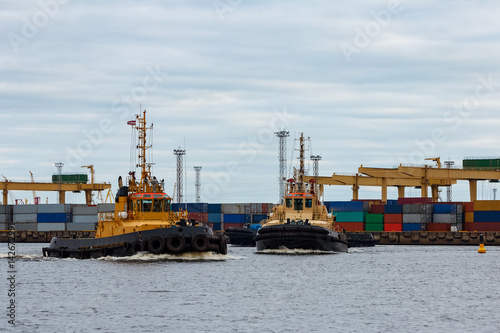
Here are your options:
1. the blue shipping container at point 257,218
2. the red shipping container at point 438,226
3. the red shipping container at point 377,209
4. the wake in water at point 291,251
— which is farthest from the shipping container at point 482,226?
the wake in water at point 291,251

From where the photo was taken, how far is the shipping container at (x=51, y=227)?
11225cm

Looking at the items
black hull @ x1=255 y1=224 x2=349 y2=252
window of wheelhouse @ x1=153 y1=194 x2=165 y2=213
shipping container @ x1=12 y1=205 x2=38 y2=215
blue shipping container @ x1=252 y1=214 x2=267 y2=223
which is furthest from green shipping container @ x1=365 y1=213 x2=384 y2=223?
window of wheelhouse @ x1=153 y1=194 x2=165 y2=213

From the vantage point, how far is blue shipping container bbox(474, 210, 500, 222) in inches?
3831

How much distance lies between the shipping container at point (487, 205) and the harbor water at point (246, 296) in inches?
1744

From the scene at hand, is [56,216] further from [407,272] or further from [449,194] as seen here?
[407,272]

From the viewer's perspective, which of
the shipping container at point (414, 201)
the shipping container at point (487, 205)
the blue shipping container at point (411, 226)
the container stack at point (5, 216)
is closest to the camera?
the shipping container at point (487, 205)

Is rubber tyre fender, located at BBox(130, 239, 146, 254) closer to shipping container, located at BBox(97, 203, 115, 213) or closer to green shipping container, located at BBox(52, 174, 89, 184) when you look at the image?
shipping container, located at BBox(97, 203, 115, 213)

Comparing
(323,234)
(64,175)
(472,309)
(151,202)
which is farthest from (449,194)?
(472,309)

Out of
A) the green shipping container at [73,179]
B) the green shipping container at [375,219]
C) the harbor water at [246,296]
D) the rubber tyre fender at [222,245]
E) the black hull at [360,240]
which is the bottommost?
the harbor water at [246,296]

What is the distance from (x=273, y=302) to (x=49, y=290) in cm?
1078

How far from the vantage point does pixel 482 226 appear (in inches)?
3871

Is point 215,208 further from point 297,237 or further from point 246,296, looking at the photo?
point 246,296

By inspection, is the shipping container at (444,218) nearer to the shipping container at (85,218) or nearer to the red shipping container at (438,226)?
the red shipping container at (438,226)

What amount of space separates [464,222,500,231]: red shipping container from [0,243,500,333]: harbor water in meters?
44.1
